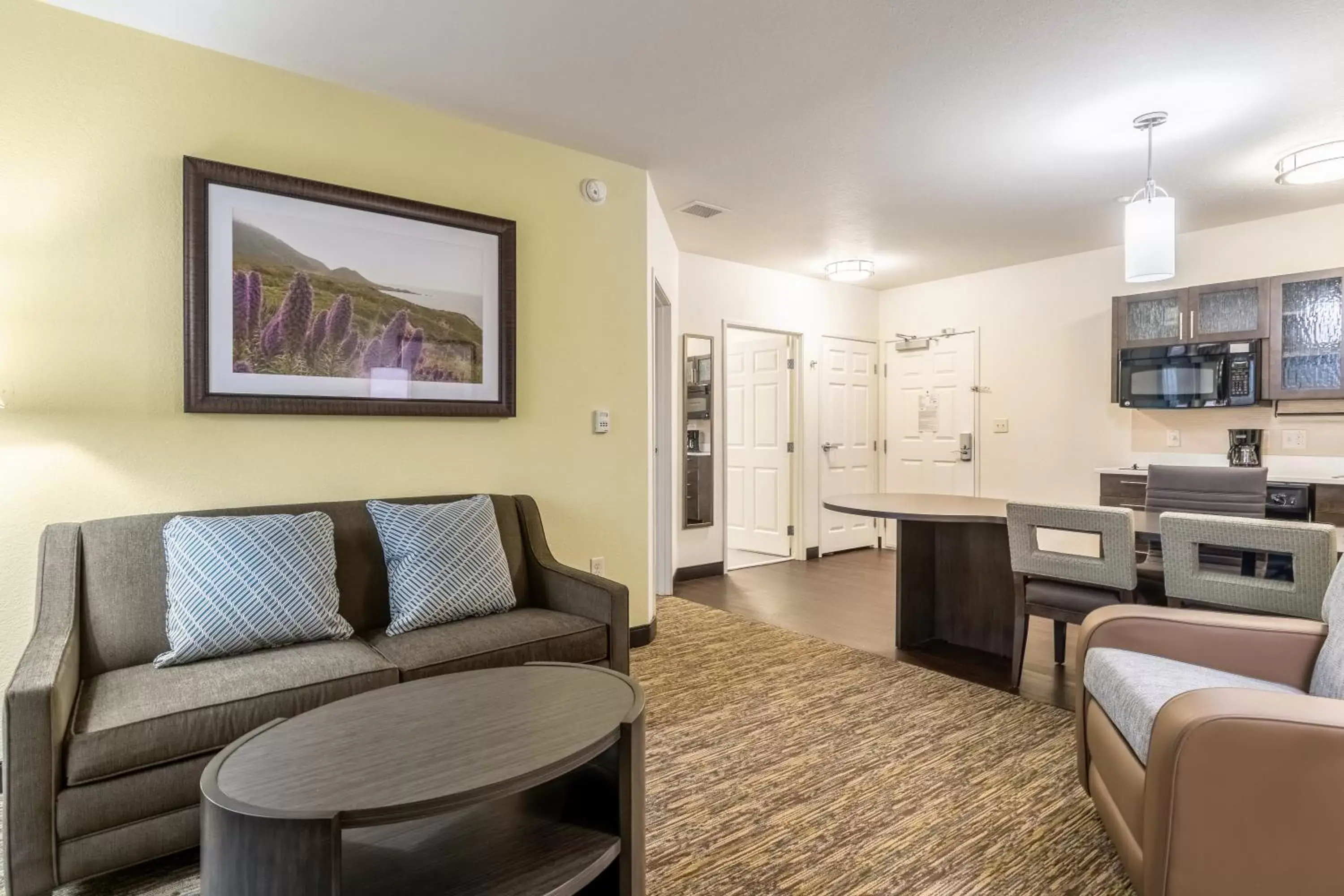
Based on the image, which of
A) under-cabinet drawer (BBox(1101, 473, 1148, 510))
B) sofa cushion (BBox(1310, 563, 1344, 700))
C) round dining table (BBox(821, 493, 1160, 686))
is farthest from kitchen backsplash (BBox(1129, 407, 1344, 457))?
sofa cushion (BBox(1310, 563, 1344, 700))

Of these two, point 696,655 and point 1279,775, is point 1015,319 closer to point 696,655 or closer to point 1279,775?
point 696,655

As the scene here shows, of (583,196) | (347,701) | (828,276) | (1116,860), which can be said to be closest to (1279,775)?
(1116,860)

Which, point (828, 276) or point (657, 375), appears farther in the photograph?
point (828, 276)

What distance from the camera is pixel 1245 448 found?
14.3 ft

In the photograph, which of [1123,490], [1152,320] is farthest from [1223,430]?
[1152,320]

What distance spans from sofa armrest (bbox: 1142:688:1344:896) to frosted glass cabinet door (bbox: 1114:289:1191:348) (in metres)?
4.07

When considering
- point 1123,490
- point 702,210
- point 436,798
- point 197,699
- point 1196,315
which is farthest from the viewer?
point 1123,490

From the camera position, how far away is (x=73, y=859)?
158 cm

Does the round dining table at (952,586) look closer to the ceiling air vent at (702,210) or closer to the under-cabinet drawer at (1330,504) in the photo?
the under-cabinet drawer at (1330,504)

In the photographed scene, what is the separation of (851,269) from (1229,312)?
240 cm

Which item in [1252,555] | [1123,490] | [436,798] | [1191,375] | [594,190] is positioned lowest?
[436,798]

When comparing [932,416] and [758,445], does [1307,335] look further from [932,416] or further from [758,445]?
[758,445]

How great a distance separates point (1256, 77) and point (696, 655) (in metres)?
3.34

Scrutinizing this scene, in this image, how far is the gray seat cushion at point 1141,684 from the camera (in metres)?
1.54
